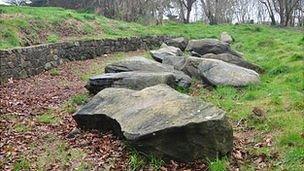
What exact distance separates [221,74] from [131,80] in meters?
3.43

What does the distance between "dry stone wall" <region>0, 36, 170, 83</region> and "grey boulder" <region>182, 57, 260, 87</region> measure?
5.77 metres

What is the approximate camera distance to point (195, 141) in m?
8.16

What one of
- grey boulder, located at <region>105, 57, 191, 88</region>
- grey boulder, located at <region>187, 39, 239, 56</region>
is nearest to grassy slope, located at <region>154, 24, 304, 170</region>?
grey boulder, located at <region>105, 57, 191, 88</region>

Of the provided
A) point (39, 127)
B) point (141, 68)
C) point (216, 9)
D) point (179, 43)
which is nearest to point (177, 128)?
point (39, 127)

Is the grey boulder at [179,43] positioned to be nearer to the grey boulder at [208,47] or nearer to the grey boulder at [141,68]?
the grey boulder at [208,47]

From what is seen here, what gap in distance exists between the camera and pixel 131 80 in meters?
12.5

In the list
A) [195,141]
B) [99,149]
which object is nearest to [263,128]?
[195,141]

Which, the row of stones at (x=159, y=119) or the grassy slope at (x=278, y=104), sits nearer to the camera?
the row of stones at (x=159, y=119)

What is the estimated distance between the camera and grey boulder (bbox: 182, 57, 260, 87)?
14.2 meters

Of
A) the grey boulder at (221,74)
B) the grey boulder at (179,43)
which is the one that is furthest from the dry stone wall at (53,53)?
the grey boulder at (221,74)

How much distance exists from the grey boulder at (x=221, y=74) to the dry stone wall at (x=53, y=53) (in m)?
5.77

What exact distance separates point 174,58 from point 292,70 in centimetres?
457

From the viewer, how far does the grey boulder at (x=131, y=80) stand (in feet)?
40.5

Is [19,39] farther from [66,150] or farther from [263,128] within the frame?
[263,128]
